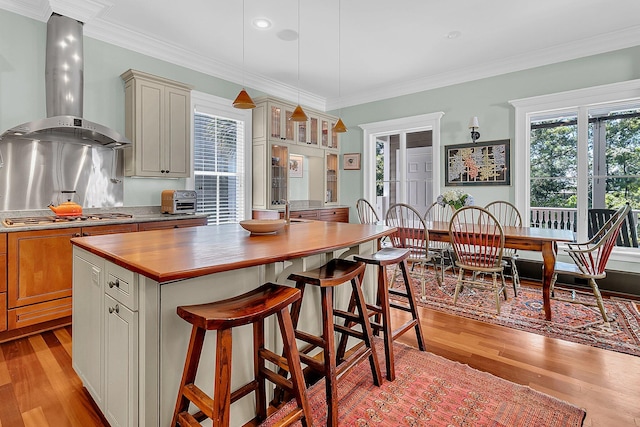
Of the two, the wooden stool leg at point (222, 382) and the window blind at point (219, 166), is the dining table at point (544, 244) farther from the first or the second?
the window blind at point (219, 166)

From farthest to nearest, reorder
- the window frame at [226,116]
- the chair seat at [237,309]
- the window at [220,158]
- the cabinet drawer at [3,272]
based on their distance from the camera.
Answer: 1. the window at [220,158]
2. the window frame at [226,116]
3. the cabinet drawer at [3,272]
4. the chair seat at [237,309]

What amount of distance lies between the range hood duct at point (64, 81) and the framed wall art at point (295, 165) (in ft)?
9.47

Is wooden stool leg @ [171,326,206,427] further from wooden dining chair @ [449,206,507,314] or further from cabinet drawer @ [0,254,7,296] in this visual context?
wooden dining chair @ [449,206,507,314]

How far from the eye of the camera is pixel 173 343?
1.32m

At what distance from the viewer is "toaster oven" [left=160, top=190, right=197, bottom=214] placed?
3734 millimetres

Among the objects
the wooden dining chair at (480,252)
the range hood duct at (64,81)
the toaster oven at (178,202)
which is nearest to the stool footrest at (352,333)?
the wooden dining chair at (480,252)

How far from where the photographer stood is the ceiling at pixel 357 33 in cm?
317

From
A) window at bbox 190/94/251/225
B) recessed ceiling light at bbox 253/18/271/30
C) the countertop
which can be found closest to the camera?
the countertop

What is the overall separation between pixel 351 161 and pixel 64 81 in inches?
168

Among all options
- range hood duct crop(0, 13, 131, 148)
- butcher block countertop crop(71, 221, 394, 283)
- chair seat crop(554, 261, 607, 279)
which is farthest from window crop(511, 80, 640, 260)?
range hood duct crop(0, 13, 131, 148)

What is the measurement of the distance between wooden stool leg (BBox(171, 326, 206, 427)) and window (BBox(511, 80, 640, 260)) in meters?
4.53

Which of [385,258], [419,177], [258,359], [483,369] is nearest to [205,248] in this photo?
[258,359]

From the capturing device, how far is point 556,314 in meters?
3.00

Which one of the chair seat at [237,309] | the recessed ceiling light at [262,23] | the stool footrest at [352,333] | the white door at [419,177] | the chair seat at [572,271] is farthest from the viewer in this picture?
the white door at [419,177]
